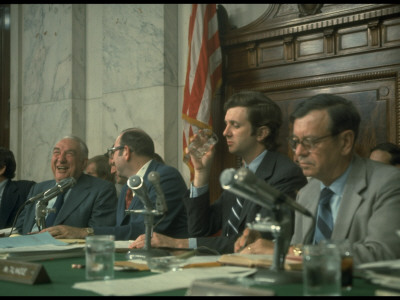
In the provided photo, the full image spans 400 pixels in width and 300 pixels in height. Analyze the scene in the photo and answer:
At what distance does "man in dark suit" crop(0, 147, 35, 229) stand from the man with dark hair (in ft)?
11.2

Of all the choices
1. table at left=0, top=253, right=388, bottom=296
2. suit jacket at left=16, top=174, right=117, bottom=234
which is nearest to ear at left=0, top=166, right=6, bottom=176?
suit jacket at left=16, top=174, right=117, bottom=234

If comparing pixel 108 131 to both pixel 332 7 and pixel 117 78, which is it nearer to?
pixel 117 78

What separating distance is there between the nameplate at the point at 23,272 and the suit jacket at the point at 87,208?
237cm

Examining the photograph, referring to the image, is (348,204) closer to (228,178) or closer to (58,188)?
(228,178)

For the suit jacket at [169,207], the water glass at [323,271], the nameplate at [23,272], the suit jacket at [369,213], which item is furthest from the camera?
the suit jacket at [169,207]

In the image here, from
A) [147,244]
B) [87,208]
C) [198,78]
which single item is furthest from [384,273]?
[198,78]

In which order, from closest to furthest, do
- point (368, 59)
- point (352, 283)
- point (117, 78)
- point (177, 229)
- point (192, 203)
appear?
point (352, 283) < point (192, 203) < point (177, 229) < point (368, 59) < point (117, 78)

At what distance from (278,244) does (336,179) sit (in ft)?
2.73

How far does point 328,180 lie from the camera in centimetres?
263

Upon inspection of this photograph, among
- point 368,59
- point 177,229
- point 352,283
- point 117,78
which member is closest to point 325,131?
point 352,283

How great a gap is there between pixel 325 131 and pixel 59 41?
17.8 ft

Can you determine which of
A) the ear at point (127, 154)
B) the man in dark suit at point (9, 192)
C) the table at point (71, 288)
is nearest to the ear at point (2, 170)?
the man in dark suit at point (9, 192)

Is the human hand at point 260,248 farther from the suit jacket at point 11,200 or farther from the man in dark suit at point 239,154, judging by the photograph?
the suit jacket at point 11,200

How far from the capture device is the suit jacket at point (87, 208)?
4.41 metres
